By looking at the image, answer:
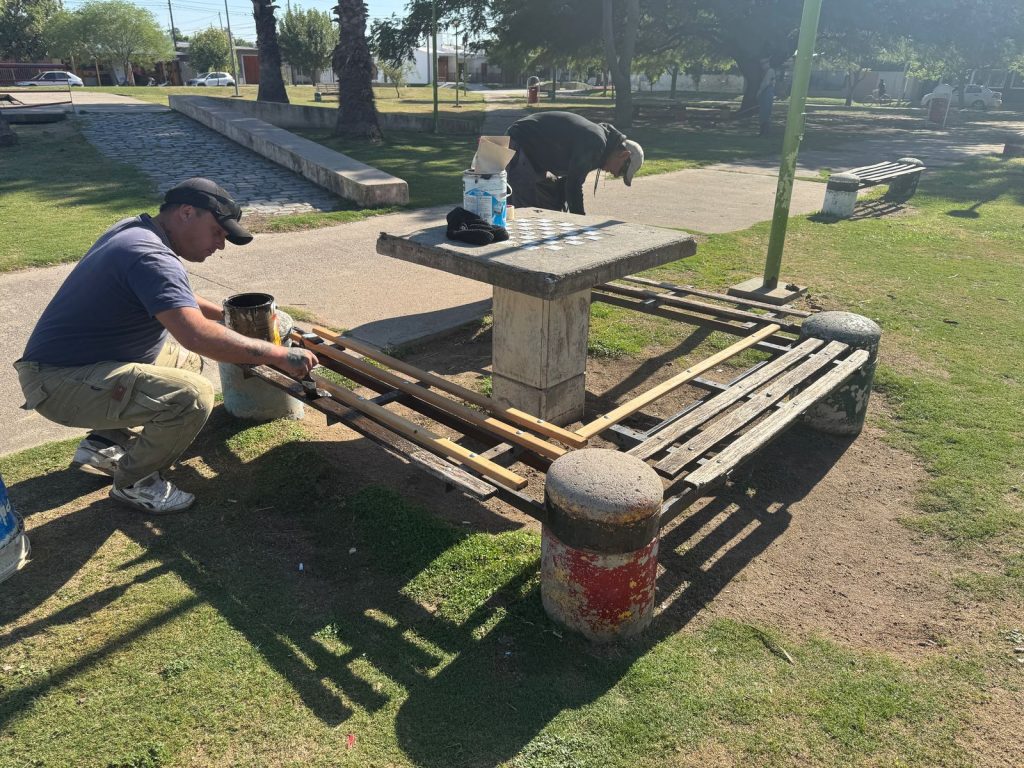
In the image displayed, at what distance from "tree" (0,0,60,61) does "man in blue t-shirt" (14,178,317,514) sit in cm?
5853

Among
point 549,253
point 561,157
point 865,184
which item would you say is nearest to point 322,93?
point 865,184

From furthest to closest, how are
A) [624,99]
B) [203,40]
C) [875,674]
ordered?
1. [203,40]
2. [624,99]
3. [875,674]

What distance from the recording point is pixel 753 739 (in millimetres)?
2232

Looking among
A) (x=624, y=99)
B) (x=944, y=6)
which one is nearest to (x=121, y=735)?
(x=624, y=99)

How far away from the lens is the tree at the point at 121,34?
157ft

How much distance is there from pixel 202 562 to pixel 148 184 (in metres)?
9.33

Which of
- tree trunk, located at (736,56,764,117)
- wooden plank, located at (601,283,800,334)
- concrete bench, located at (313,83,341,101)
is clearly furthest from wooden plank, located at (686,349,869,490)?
tree trunk, located at (736,56,764,117)

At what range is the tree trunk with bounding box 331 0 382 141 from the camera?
14938 mm

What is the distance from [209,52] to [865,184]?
60.4 m

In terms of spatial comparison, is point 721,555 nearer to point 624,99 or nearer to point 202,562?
point 202,562

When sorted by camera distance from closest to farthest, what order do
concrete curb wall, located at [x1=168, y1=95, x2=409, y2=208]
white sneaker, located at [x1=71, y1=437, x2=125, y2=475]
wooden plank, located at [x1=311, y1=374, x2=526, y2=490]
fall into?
wooden plank, located at [x1=311, y1=374, x2=526, y2=490] → white sneaker, located at [x1=71, y1=437, x2=125, y2=475] → concrete curb wall, located at [x1=168, y1=95, x2=409, y2=208]

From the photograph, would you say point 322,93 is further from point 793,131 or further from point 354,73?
point 793,131

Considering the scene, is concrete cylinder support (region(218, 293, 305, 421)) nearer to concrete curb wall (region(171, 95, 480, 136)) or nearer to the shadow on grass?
the shadow on grass

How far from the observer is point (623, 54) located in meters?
22.0
